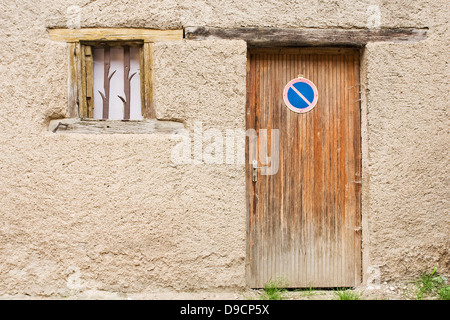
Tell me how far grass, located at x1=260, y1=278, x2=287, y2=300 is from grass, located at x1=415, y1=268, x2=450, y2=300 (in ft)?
3.32

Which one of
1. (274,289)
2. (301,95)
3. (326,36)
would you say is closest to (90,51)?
(301,95)

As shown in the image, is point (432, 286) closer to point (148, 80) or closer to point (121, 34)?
point (148, 80)

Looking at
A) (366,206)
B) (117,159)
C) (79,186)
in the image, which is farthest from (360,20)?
(79,186)

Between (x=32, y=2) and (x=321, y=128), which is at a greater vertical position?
(x=32, y=2)

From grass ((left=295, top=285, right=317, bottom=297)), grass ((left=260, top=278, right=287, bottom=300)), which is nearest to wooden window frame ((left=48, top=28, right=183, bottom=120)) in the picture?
grass ((left=260, top=278, right=287, bottom=300))

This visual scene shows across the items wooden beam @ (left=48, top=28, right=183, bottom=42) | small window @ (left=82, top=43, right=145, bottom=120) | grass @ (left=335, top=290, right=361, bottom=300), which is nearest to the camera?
grass @ (left=335, top=290, right=361, bottom=300)

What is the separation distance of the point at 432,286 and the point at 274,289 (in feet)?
4.04

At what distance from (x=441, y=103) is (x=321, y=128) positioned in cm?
95

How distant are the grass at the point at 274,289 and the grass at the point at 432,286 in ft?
3.32

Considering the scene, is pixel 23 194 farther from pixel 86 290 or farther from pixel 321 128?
pixel 321 128

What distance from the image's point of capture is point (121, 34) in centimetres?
272

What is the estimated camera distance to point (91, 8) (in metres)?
2.70

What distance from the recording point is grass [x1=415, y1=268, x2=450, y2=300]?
2.59 meters

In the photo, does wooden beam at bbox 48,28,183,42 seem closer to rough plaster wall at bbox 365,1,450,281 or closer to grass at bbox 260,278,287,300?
rough plaster wall at bbox 365,1,450,281
